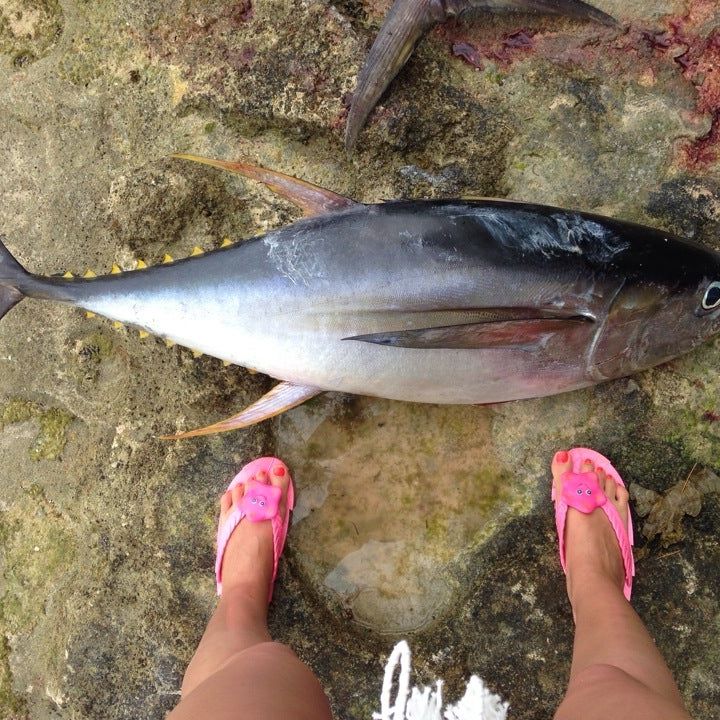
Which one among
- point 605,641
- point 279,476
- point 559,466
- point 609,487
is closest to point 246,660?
point 279,476

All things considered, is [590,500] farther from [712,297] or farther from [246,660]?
[246,660]

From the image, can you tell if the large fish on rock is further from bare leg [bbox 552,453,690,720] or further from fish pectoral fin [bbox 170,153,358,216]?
bare leg [bbox 552,453,690,720]

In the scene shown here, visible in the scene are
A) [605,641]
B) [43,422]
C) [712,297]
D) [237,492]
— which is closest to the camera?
[605,641]

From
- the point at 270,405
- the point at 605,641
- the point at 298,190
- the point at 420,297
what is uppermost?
the point at 298,190

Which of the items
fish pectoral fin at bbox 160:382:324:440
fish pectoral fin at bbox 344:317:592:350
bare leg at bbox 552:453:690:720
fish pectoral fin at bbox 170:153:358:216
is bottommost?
bare leg at bbox 552:453:690:720

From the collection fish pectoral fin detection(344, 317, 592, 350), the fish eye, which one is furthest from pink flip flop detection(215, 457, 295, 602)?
the fish eye

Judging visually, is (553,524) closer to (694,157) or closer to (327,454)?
(327,454)

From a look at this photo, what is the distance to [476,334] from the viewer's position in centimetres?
201

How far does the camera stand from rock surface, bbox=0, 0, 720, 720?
231cm

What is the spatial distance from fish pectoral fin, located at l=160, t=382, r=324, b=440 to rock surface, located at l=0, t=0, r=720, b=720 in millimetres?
246

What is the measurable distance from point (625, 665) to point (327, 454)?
1.21 meters

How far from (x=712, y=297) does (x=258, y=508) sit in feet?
5.66

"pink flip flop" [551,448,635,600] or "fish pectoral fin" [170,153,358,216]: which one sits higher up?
"fish pectoral fin" [170,153,358,216]

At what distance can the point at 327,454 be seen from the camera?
8.04 feet
